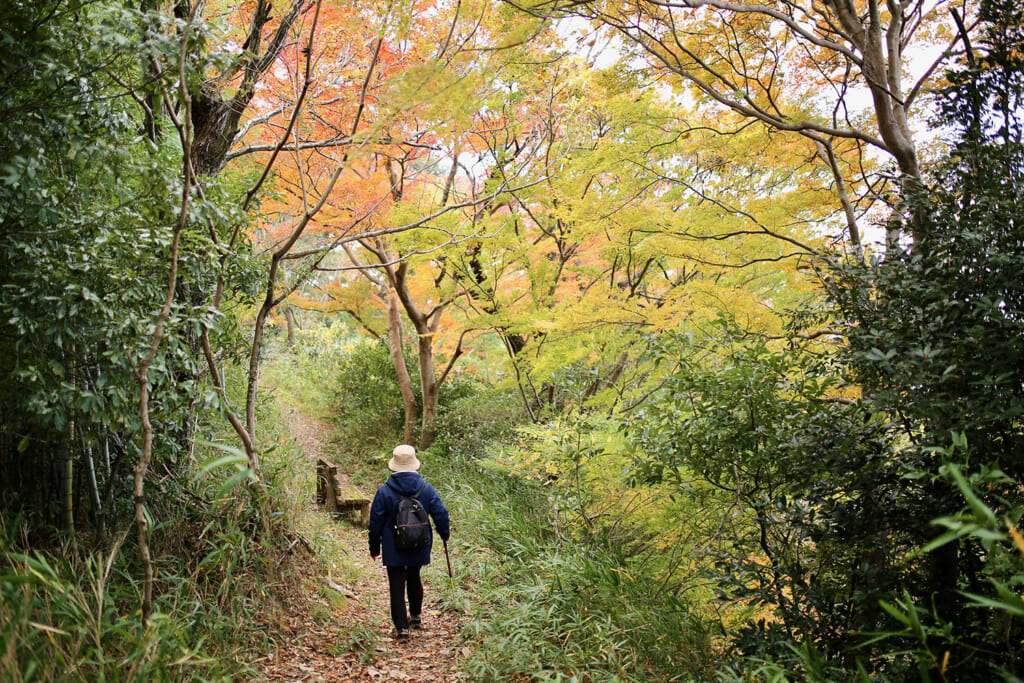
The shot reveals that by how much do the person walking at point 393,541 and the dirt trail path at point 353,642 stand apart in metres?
0.18

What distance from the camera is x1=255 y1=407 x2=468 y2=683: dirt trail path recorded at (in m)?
3.80

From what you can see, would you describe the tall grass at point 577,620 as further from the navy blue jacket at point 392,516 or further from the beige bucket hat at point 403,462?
the beige bucket hat at point 403,462

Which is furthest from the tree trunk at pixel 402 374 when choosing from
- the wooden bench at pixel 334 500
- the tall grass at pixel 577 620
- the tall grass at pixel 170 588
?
the tall grass at pixel 170 588

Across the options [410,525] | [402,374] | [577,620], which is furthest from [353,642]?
[402,374]

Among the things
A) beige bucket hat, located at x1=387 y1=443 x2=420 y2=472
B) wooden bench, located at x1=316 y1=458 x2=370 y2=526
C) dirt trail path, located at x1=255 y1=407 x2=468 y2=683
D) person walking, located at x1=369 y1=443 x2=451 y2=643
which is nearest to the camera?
dirt trail path, located at x1=255 y1=407 x2=468 y2=683

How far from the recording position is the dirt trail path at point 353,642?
150 inches

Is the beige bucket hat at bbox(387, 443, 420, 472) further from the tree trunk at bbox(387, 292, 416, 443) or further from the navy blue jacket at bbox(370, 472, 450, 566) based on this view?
the tree trunk at bbox(387, 292, 416, 443)

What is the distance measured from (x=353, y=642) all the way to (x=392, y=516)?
93cm

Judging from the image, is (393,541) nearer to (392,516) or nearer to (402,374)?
(392,516)

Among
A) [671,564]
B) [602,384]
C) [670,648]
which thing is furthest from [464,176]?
[670,648]

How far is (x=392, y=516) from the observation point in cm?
471

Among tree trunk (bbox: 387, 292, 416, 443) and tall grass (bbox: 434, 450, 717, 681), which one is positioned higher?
tree trunk (bbox: 387, 292, 416, 443)

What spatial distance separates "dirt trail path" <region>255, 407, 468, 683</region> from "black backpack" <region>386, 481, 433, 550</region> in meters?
0.70

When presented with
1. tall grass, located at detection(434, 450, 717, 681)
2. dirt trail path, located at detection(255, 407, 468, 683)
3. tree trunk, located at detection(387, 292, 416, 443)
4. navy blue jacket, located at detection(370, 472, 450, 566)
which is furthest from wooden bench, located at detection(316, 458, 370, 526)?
navy blue jacket, located at detection(370, 472, 450, 566)
